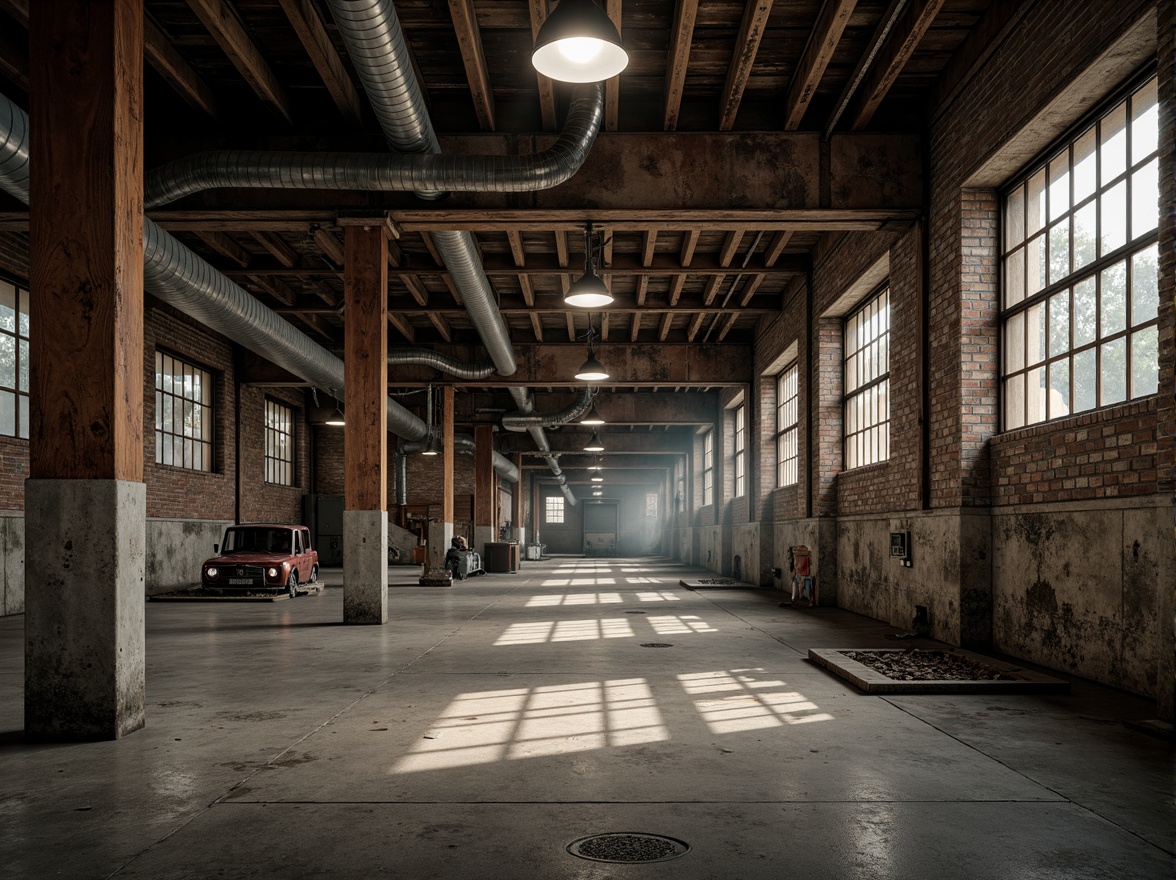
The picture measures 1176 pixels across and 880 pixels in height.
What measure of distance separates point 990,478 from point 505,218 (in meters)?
5.55

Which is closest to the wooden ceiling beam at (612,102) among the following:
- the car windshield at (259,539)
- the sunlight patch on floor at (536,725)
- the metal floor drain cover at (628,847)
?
the sunlight patch on floor at (536,725)

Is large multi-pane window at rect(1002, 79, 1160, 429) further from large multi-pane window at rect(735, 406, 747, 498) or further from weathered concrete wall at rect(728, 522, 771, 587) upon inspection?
large multi-pane window at rect(735, 406, 747, 498)

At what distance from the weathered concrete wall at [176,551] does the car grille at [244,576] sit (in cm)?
178

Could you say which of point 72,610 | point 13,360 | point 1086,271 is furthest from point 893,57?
point 13,360

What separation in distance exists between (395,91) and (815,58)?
3772 millimetres

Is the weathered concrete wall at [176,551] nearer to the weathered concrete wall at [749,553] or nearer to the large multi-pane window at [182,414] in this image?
the large multi-pane window at [182,414]

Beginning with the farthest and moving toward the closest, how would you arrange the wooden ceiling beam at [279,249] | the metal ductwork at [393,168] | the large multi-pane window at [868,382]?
the wooden ceiling beam at [279,249]
the large multi-pane window at [868,382]
the metal ductwork at [393,168]

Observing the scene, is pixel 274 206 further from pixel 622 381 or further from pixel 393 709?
pixel 622 381

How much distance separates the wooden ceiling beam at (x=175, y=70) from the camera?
7.88 metres

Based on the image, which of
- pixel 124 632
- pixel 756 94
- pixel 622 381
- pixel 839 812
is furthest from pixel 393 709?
pixel 622 381

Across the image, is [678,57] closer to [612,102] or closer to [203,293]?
[612,102]

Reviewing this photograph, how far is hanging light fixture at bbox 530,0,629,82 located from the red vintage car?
39.6ft

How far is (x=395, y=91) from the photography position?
24.2 feet

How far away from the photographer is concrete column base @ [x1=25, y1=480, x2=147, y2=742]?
4.81 metres
